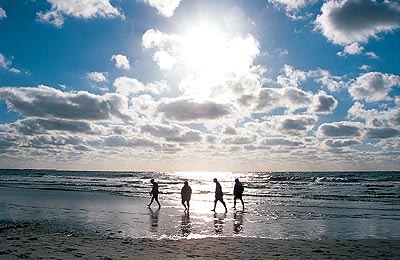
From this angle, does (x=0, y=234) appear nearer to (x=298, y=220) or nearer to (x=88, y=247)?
(x=88, y=247)

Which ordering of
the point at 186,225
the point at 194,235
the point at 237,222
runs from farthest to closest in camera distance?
the point at 237,222
the point at 186,225
the point at 194,235

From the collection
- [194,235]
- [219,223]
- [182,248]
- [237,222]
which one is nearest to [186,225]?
[219,223]

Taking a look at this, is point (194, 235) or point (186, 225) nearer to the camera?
point (194, 235)

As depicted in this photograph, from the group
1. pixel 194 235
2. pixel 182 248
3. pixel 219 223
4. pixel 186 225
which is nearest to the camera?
pixel 182 248

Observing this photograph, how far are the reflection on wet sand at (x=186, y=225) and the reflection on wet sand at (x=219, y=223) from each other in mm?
986

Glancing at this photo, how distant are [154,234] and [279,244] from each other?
4162 millimetres

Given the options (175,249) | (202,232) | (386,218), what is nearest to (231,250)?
(175,249)

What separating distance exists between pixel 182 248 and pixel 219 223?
18.8 ft

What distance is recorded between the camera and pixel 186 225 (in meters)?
15.0

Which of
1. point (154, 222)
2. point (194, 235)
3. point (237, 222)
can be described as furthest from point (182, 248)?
point (237, 222)

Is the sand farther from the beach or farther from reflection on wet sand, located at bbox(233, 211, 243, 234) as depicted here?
reflection on wet sand, located at bbox(233, 211, 243, 234)

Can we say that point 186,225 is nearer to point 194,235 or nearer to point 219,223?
point 219,223

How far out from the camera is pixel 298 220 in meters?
17.2

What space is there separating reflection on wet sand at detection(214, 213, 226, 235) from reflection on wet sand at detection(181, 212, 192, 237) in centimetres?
99
